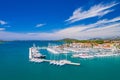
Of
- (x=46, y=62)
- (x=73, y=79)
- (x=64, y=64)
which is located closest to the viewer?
(x=73, y=79)

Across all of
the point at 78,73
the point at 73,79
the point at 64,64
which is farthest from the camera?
the point at 64,64

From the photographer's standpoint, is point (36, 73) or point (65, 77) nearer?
point (65, 77)

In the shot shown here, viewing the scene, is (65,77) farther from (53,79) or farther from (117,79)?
(117,79)

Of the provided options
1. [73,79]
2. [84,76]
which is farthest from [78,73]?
[73,79]

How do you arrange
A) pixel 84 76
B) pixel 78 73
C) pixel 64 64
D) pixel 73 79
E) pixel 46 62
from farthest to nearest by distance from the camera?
pixel 46 62 < pixel 64 64 < pixel 78 73 < pixel 84 76 < pixel 73 79

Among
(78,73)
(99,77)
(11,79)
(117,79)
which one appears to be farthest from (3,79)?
(117,79)

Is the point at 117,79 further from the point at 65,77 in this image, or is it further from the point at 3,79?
the point at 3,79

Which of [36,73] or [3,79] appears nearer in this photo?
[3,79]

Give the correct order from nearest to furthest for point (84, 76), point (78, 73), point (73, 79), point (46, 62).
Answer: point (73, 79), point (84, 76), point (78, 73), point (46, 62)
